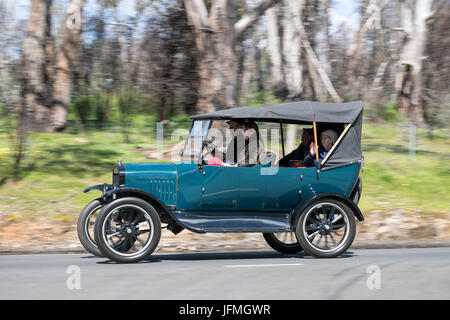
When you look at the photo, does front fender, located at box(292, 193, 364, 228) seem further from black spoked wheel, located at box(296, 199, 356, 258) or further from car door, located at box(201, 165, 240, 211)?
car door, located at box(201, 165, 240, 211)

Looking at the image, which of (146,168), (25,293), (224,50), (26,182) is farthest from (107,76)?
(25,293)

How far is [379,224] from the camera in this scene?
1314 centimetres

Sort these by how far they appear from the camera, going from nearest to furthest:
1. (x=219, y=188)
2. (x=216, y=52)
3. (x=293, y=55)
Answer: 1. (x=219, y=188)
2. (x=216, y=52)
3. (x=293, y=55)

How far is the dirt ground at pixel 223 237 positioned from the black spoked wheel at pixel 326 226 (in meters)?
1.67

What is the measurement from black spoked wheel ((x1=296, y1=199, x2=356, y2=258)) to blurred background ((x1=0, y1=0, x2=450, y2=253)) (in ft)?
6.84

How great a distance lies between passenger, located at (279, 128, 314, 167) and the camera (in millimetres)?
10336

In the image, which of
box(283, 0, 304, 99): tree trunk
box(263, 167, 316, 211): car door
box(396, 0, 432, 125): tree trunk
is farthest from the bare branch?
box(283, 0, 304, 99): tree trunk

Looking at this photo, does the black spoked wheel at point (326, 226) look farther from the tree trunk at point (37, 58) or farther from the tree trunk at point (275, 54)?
the tree trunk at point (275, 54)

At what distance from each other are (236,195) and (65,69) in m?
14.5

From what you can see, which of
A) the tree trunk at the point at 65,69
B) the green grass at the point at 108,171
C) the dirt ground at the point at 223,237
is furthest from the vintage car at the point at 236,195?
the tree trunk at the point at 65,69

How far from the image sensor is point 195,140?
9.70 metres

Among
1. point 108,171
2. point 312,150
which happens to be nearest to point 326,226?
point 312,150

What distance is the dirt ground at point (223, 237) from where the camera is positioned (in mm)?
11148

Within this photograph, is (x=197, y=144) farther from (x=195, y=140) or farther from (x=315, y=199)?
(x=315, y=199)
